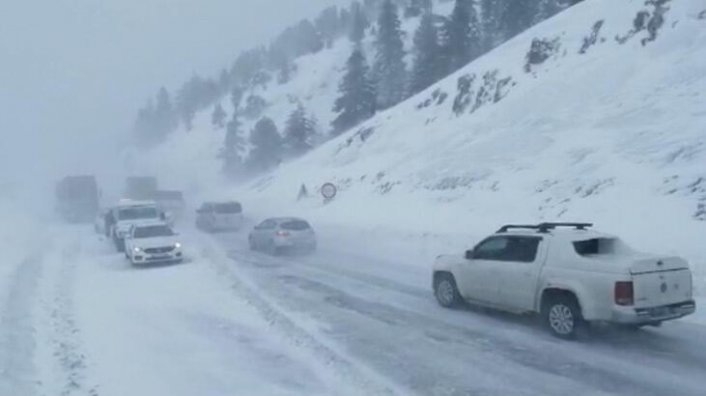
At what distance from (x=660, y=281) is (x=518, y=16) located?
6451 cm

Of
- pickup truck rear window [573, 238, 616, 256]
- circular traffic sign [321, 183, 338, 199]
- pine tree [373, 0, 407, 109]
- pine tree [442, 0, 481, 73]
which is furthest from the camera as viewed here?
pine tree [373, 0, 407, 109]

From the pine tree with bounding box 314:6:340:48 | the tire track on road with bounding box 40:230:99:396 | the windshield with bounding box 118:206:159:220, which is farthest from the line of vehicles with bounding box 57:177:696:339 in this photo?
the pine tree with bounding box 314:6:340:48

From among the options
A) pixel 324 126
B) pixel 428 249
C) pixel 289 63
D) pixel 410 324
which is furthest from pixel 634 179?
pixel 289 63

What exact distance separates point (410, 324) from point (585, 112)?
22.5 m

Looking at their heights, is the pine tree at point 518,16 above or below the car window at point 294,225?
above

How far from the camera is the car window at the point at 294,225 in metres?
26.8

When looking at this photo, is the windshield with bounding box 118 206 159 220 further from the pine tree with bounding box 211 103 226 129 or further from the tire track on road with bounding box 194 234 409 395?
the pine tree with bounding box 211 103 226 129

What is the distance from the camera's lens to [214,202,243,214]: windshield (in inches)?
1538

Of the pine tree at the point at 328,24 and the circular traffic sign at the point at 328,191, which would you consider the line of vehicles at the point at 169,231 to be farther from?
the pine tree at the point at 328,24

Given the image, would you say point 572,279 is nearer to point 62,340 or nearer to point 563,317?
point 563,317

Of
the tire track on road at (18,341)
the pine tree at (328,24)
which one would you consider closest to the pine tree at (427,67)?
the tire track on road at (18,341)

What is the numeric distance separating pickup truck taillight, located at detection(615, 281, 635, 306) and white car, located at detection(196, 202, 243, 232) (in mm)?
29889

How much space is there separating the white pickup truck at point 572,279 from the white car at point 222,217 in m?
26.2

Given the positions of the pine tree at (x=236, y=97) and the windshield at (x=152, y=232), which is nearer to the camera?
the windshield at (x=152, y=232)
